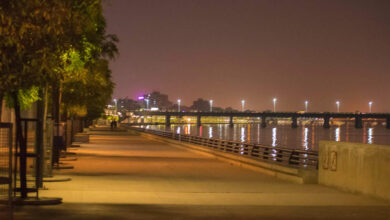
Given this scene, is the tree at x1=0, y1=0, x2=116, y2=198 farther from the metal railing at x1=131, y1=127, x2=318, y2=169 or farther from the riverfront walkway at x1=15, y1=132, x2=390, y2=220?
the metal railing at x1=131, y1=127, x2=318, y2=169

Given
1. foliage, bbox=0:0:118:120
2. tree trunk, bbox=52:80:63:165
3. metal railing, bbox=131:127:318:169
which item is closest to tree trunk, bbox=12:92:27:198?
foliage, bbox=0:0:118:120

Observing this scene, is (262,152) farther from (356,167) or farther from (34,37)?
(34,37)

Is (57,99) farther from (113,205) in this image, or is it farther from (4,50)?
(4,50)

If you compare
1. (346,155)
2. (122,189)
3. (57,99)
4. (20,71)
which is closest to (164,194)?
(122,189)

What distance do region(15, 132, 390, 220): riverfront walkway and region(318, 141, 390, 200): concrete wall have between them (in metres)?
0.31

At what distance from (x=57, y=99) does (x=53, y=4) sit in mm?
18695

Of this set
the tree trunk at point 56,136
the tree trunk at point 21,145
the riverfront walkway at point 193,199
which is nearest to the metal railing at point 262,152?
the riverfront walkway at point 193,199

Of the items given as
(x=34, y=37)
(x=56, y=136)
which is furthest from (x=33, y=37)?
(x=56, y=136)

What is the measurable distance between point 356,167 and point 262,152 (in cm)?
1459

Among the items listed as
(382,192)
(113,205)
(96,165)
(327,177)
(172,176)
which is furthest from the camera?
(96,165)

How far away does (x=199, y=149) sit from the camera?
4153 centimetres

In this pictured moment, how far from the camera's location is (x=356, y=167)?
56.4ft

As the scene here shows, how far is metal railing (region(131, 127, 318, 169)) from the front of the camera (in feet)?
81.3

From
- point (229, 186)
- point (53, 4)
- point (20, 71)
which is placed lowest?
point (229, 186)
